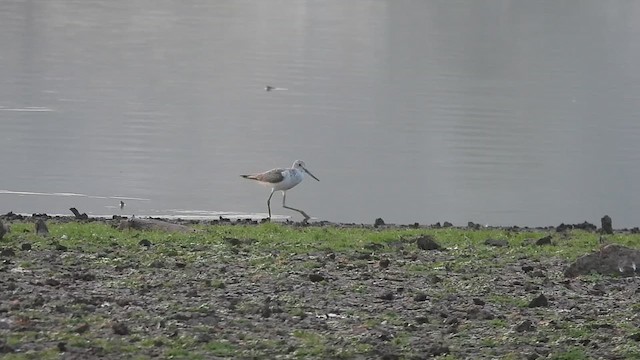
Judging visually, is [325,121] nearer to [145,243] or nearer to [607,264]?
[145,243]

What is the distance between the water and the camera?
30.2 metres

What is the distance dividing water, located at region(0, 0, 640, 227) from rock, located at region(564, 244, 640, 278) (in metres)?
12.0

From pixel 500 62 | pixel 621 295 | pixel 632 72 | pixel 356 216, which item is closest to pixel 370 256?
pixel 621 295

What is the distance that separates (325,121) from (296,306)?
1250 inches

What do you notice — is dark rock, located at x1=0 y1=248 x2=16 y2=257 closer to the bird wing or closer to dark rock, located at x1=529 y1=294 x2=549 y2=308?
dark rock, located at x1=529 y1=294 x2=549 y2=308

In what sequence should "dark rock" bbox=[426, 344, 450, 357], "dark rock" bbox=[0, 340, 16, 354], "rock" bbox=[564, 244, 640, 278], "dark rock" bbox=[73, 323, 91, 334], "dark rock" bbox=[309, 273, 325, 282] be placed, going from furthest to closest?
"rock" bbox=[564, 244, 640, 278] < "dark rock" bbox=[309, 273, 325, 282] < "dark rock" bbox=[426, 344, 450, 357] < "dark rock" bbox=[73, 323, 91, 334] < "dark rock" bbox=[0, 340, 16, 354]

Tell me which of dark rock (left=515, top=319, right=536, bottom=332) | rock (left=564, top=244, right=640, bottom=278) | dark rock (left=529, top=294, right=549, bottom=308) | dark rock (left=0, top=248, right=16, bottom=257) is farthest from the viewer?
rock (left=564, top=244, right=640, bottom=278)

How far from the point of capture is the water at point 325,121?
30219mm

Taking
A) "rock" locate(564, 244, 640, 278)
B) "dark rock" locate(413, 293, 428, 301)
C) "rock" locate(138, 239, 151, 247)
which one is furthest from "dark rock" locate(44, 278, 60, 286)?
"rock" locate(564, 244, 640, 278)

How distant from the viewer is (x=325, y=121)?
146 feet

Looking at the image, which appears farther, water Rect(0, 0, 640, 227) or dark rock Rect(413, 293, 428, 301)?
water Rect(0, 0, 640, 227)

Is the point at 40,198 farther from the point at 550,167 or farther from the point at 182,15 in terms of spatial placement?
the point at 182,15

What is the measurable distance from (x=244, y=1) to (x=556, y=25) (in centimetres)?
3134

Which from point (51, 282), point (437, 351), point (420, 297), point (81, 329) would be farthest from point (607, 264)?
point (81, 329)
